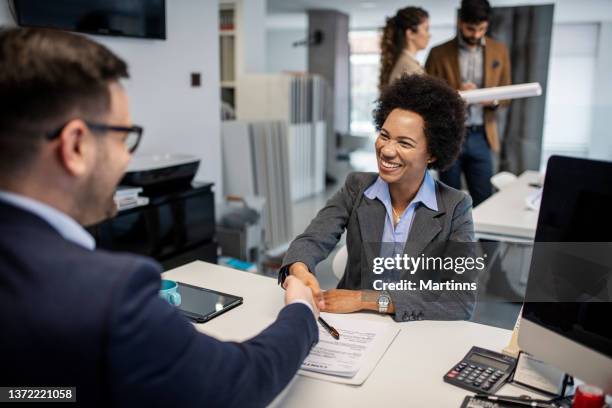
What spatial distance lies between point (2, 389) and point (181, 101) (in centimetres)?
294

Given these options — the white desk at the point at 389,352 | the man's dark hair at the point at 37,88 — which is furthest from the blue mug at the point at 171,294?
the man's dark hair at the point at 37,88

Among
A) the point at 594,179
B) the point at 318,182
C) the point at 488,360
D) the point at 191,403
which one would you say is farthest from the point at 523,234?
the point at 318,182

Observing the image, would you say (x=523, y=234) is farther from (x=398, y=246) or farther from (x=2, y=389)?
(x=2, y=389)

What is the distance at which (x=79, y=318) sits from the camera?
2.07ft

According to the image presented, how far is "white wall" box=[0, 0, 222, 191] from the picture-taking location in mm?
3141

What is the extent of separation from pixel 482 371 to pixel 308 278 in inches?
20.1

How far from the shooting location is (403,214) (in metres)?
1.68

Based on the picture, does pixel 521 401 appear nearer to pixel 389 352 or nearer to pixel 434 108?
pixel 389 352

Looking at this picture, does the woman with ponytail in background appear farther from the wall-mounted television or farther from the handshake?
the handshake

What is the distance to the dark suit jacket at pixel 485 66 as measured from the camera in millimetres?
3203

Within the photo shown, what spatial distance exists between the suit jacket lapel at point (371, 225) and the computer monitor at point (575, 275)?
688 millimetres

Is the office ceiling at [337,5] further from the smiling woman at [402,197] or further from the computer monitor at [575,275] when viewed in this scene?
the computer monitor at [575,275]

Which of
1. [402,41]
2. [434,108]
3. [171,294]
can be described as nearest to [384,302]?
[171,294]

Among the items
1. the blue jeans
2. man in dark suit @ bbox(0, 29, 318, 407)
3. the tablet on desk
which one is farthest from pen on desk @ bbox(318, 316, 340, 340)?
the blue jeans
